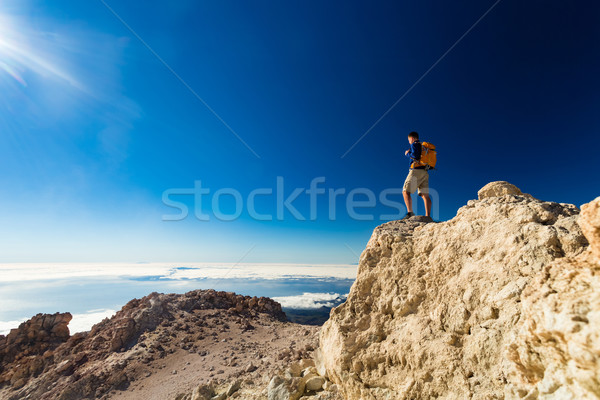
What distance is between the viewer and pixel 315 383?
697cm

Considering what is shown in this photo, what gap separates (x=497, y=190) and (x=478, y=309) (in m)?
3.35

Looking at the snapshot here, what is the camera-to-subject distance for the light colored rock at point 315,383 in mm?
6938

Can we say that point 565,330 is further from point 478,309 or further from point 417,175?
point 417,175

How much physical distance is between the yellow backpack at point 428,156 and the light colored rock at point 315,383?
21.9 feet

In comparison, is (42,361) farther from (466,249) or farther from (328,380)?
(466,249)

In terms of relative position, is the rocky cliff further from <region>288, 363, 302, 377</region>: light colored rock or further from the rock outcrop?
the rock outcrop

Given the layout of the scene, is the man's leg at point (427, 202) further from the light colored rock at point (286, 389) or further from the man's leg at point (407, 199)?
the light colored rock at point (286, 389)

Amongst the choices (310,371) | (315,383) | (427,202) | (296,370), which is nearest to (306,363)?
(296,370)

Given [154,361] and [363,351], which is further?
[154,361]

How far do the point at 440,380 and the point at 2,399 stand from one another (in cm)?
2189

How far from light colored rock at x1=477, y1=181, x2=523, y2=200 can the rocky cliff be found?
0.10ft

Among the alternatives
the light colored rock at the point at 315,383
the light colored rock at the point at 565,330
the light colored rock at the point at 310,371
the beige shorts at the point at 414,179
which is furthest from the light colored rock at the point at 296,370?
the light colored rock at the point at 565,330

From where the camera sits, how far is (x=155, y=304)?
1903 centimetres

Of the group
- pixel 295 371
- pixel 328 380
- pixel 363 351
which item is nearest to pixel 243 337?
pixel 295 371
